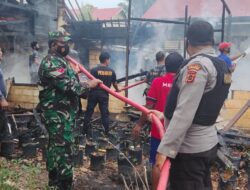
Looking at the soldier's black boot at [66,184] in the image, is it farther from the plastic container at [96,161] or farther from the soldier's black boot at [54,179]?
the plastic container at [96,161]

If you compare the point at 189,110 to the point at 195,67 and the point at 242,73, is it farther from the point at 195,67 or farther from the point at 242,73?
the point at 242,73

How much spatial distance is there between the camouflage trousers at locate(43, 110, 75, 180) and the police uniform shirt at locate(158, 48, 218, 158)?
5.77ft

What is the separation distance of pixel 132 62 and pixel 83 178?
14.4 m

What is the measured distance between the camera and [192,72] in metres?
2.46

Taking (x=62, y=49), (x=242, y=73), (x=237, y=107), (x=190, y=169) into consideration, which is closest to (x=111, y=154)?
(x=62, y=49)

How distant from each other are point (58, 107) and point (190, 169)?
192 centimetres

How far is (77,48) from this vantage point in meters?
17.1

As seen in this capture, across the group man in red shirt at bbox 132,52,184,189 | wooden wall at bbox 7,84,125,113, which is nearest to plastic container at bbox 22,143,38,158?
man in red shirt at bbox 132,52,184,189

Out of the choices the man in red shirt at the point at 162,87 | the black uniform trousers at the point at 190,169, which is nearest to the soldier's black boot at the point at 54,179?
the man in red shirt at the point at 162,87

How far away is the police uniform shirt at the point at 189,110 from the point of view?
96.0 inches

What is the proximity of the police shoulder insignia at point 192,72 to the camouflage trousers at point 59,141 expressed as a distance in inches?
78.2

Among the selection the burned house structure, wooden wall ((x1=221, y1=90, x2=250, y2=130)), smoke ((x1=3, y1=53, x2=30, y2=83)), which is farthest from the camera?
smoke ((x1=3, y1=53, x2=30, y2=83))

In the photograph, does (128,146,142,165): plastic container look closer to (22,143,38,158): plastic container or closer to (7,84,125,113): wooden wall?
(22,143,38,158): plastic container

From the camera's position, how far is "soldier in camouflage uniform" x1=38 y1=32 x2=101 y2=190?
3.94 m
